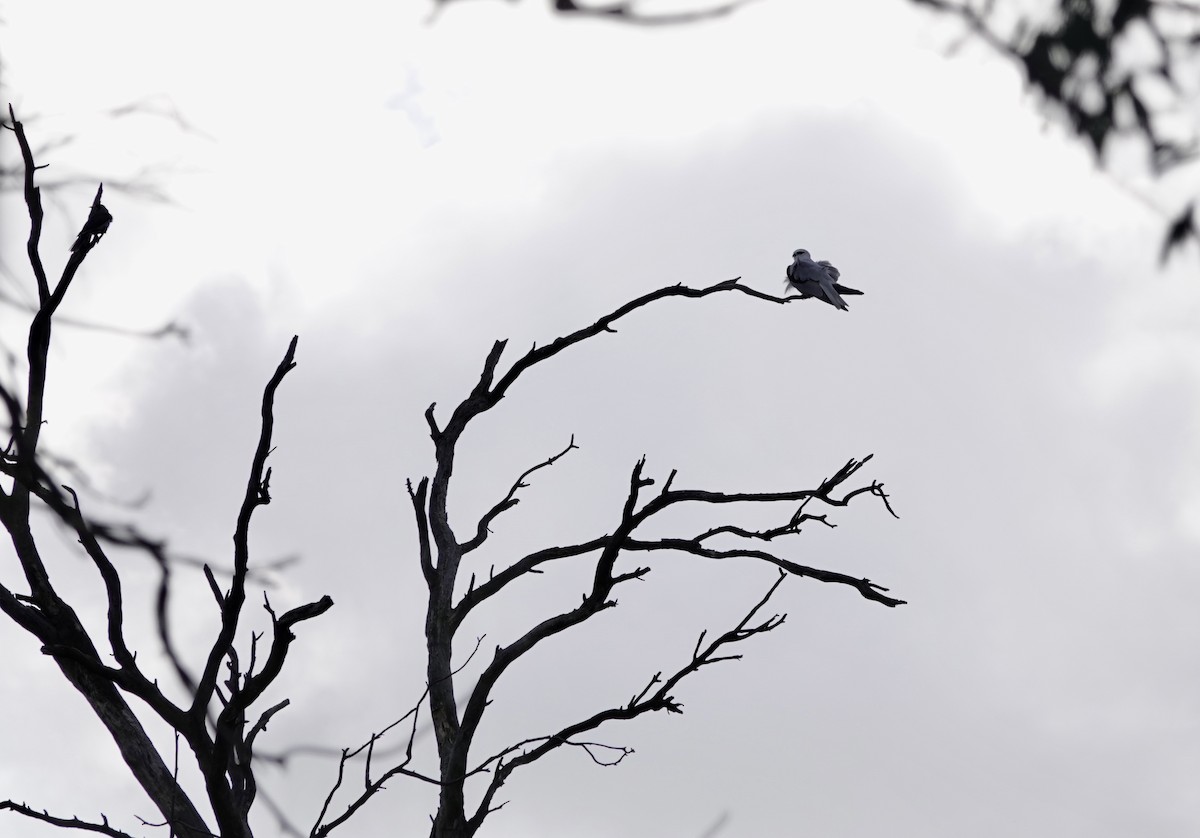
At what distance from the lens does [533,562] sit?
662cm

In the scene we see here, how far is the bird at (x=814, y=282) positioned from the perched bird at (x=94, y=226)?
16.0 ft

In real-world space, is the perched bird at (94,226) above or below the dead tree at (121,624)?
above

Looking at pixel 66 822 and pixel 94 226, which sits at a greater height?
pixel 94 226

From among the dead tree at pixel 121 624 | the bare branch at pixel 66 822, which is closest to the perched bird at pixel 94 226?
the dead tree at pixel 121 624

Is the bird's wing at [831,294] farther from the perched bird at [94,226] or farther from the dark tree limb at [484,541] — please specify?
the perched bird at [94,226]

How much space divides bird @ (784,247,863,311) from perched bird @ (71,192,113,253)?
16.0 ft

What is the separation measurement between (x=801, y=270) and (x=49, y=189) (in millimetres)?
5180

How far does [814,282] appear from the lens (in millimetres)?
8086

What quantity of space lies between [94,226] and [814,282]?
17.0ft

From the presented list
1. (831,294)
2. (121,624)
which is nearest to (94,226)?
(121,624)

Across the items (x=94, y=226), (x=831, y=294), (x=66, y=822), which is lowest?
(x=66, y=822)

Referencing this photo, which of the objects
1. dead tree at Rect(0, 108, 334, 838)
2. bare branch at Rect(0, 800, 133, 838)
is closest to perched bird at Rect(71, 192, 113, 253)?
dead tree at Rect(0, 108, 334, 838)

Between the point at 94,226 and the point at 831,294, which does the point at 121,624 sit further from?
the point at 831,294

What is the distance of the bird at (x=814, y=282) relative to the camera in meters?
7.94
